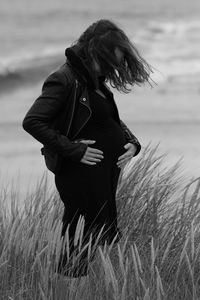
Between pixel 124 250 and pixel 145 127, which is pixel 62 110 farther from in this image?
pixel 145 127

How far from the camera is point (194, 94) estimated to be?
490 inches

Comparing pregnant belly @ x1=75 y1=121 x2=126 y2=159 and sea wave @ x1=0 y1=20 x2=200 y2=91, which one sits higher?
sea wave @ x1=0 y1=20 x2=200 y2=91

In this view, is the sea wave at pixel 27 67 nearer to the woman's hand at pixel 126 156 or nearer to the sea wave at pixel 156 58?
the sea wave at pixel 156 58

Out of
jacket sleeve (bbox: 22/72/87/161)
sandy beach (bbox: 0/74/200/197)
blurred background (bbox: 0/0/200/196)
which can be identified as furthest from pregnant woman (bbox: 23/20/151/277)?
sandy beach (bbox: 0/74/200/197)

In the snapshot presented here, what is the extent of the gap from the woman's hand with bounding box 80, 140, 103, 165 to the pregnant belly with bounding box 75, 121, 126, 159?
0.04 metres

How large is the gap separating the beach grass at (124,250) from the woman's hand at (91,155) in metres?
0.20

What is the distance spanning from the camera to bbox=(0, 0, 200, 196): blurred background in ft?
30.6

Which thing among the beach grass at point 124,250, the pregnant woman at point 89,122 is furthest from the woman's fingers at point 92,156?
the beach grass at point 124,250

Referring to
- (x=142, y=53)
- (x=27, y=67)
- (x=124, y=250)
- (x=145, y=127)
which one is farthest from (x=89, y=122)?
(x=142, y=53)

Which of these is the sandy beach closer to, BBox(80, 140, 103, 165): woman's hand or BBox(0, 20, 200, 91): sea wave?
BBox(0, 20, 200, 91): sea wave

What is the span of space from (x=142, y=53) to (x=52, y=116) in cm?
1490

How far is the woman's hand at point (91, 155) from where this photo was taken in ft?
10.6

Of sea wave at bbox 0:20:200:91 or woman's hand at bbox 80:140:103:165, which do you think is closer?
woman's hand at bbox 80:140:103:165

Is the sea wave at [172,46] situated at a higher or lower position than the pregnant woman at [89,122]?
higher
